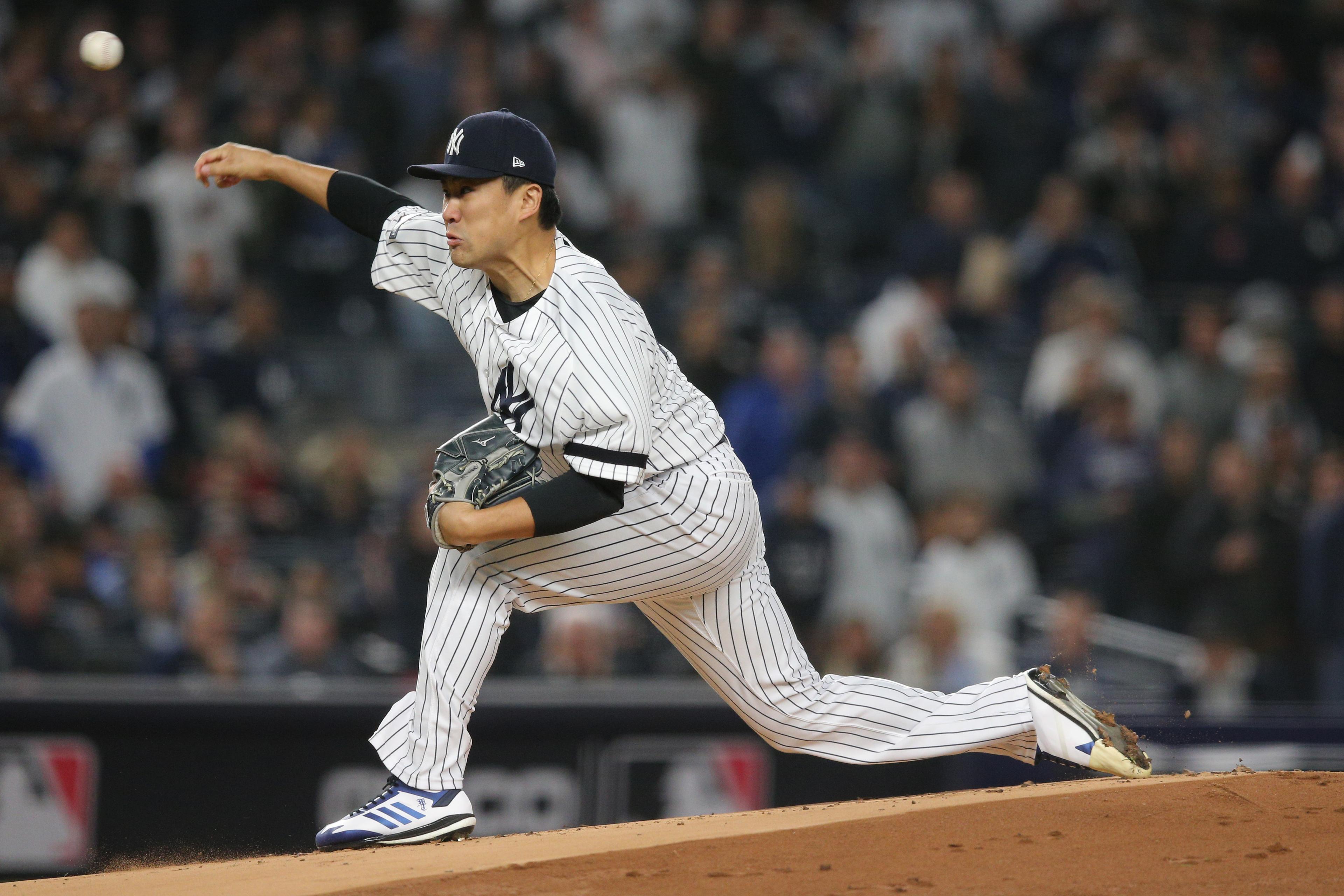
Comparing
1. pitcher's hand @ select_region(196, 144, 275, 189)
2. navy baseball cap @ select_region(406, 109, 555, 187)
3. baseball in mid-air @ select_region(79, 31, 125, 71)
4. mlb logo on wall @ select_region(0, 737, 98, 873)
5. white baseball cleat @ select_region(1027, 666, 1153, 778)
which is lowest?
mlb logo on wall @ select_region(0, 737, 98, 873)

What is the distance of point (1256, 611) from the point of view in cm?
754

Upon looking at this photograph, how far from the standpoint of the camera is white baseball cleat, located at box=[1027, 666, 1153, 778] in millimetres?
3951

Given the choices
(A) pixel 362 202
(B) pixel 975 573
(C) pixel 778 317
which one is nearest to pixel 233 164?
(A) pixel 362 202

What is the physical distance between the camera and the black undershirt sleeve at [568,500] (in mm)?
3463

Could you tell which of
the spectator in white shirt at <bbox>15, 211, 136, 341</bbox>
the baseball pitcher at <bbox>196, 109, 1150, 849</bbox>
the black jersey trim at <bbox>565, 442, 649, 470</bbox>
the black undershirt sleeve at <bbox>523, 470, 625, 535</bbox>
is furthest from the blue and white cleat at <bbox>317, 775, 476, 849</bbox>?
the spectator in white shirt at <bbox>15, 211, 136, 341</bbox>

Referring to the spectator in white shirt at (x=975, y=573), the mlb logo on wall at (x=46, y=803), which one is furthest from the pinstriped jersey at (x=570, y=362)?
the spectator in white shirt at (x=975, y=573)

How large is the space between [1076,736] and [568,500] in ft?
4.64

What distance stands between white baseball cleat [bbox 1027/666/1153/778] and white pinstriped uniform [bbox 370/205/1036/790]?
42 millimetres

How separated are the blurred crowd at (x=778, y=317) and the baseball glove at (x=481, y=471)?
3.39 m

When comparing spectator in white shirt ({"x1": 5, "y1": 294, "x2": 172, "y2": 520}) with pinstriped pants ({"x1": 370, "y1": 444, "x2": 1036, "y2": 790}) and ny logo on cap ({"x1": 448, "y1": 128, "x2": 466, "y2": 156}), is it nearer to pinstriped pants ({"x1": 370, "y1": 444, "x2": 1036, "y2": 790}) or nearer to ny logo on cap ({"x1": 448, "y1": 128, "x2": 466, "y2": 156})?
pinstriped pants ({"x1": 370, "y1": 444, "x2": 1036, "y2": 790})

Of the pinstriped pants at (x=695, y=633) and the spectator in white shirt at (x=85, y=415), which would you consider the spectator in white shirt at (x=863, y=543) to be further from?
the pinstriped pants at (x=695, y=633)

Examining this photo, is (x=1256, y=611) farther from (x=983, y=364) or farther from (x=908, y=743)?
(x=908, y=743)

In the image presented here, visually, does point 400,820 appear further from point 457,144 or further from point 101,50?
point 101,50

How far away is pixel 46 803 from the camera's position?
6.27m
